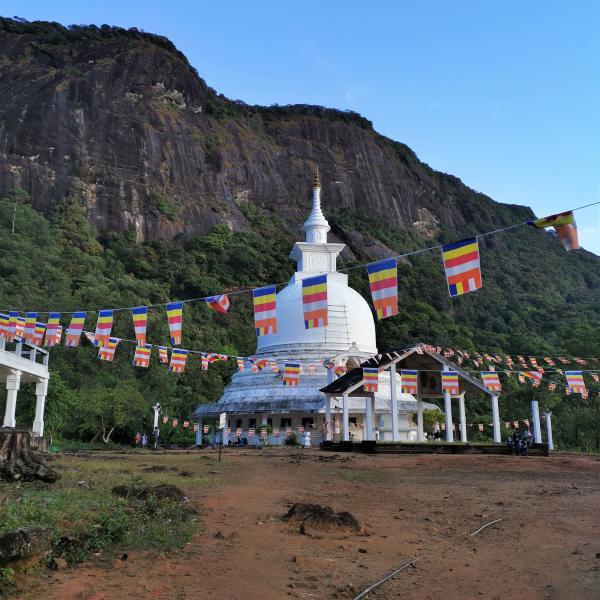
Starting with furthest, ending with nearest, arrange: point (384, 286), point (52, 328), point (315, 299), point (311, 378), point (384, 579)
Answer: point (311, 378)
point (52, 328)
point (315, 299)
point (384, 286)
point (384, 579)

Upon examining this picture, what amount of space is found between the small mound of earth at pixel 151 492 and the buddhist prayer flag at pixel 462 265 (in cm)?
817

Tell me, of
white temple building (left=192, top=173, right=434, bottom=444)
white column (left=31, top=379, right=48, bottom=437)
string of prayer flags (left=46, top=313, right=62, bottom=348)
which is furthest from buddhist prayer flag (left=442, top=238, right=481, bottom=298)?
white column (left=31, top=379, right=48, bottom=437)

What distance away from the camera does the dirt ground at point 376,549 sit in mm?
6066

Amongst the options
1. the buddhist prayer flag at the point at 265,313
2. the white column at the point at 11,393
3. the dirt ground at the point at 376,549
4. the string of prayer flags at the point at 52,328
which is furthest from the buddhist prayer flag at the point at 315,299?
the white column at the point at 11,393

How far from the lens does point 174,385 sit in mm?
48094

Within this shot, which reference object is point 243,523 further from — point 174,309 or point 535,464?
point 174,309

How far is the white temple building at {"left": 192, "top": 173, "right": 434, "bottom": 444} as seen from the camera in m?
33.2

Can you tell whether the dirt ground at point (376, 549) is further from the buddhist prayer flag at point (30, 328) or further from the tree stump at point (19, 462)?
the buddhist prayer flag at point (30, 328)

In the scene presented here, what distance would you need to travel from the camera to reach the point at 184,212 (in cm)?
9112

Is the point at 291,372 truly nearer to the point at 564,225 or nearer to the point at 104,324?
the point at 104,324

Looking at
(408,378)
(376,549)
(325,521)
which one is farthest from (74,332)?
(376,549)

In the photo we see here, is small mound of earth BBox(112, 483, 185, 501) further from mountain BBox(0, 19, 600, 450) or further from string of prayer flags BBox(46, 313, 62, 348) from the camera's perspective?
mountain BBox(0, 19, 600, 450)

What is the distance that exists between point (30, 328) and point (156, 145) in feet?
234

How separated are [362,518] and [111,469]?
27.8 ft
